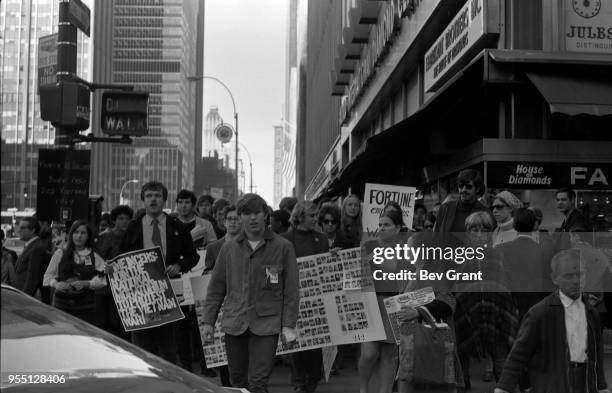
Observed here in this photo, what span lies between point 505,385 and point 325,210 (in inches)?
184

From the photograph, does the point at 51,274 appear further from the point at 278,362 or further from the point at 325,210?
the point at 278,362

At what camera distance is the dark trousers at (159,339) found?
8055mm

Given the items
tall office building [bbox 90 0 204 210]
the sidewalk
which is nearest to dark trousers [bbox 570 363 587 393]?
the sidewalk

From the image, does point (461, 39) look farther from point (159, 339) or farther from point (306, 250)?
point (159, 339)

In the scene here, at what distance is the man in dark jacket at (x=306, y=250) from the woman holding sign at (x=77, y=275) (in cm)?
201

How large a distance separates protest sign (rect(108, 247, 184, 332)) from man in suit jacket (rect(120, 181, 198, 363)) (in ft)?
0.36

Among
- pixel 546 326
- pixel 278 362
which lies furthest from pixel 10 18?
pixel 546 326

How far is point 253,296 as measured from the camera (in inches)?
265

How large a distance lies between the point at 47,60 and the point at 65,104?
2.84 feet

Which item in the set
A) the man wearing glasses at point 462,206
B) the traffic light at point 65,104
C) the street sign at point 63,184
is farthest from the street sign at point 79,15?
the man wearing glasses at point 462,206

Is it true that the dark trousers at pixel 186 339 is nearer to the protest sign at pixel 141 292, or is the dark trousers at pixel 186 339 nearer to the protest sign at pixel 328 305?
the protest sign at pixel 328 305

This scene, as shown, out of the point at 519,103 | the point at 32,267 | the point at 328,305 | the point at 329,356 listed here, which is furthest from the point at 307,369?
the point at 519,103

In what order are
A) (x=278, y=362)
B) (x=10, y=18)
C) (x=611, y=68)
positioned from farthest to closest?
(x=10, y=18) < (x=611, y=68) < (x=278, y=362)

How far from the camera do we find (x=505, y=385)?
5.32m
